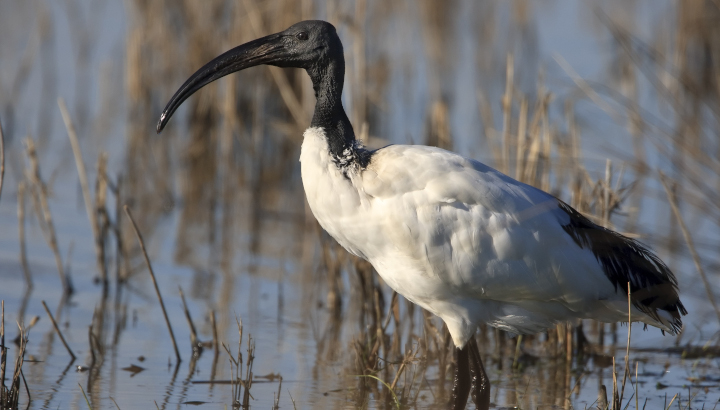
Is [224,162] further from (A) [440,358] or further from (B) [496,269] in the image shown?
(B) [496,269]

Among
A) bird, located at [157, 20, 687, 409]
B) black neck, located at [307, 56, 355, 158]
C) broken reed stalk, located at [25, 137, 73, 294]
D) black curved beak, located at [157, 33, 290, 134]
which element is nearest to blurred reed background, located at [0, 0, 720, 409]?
broken reed stalk, located at [25, 137, 73, 294]

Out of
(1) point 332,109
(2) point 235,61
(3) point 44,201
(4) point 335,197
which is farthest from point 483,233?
(3) point 44,201

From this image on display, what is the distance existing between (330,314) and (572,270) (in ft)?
7.59

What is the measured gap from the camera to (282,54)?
17.4ft

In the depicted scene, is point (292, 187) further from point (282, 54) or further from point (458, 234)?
point (458, 234)

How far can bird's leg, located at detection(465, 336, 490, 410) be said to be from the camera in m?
5.27

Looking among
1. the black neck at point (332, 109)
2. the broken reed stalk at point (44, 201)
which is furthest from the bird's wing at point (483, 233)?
the broken reed stalk at point (44, 201)

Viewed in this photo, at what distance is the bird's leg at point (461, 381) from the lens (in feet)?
17.0

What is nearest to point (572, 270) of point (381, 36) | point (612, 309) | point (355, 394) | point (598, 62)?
point (612, 309)

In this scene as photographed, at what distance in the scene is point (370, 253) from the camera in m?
4.97

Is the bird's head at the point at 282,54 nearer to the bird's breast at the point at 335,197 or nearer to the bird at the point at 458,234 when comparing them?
the bird at the point at 458,234

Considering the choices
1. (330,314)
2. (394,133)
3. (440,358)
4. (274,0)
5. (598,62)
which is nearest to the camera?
(440,358)

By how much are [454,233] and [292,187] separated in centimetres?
562

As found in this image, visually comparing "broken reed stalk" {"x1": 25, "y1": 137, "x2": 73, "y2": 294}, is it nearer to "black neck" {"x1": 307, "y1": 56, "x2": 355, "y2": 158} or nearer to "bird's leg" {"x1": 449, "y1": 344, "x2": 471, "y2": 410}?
"black neck" {"x1": 307, "y1": 56, "x2": 355, "y2": 158}
